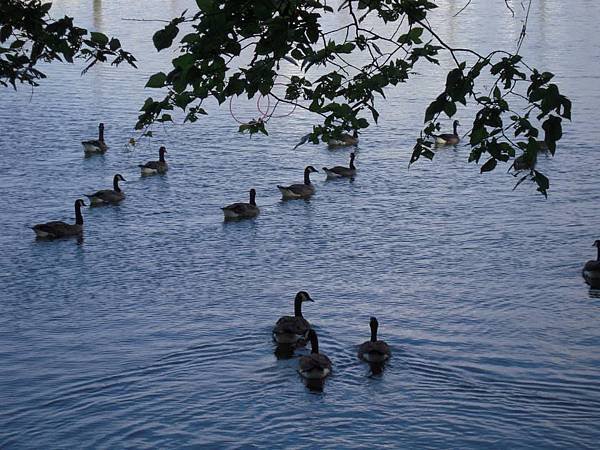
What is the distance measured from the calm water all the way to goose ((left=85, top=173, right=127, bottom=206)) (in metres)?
0.39

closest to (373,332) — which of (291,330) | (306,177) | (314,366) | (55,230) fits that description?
(291,330)

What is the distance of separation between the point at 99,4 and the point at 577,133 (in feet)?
169

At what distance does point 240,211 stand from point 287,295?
21.2ft

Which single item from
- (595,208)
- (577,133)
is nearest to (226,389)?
(595,208)

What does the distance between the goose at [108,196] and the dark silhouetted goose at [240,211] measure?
4204mm

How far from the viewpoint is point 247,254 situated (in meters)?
27.9

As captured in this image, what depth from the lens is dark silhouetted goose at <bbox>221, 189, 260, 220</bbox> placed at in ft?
99.4

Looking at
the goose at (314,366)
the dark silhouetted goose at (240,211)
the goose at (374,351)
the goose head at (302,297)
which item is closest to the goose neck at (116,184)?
the dark silhouetted goose at (240,211)

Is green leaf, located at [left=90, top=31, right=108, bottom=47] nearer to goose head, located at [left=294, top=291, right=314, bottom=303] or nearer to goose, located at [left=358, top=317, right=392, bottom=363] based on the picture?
goose, located at [left=358, top=317, right=392, bottom=363]

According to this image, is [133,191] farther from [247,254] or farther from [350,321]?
[350,321]

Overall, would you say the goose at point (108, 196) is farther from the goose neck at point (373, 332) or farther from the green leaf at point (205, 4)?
the green leaf at point (205, 4)

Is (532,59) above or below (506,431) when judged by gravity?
above

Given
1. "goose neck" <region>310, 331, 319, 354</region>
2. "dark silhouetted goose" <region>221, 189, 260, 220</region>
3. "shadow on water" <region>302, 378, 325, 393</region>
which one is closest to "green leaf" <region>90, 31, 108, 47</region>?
"shadow on water" <region>302, 378, 325, 393</region>

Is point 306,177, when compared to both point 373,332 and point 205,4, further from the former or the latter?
point 205,4
